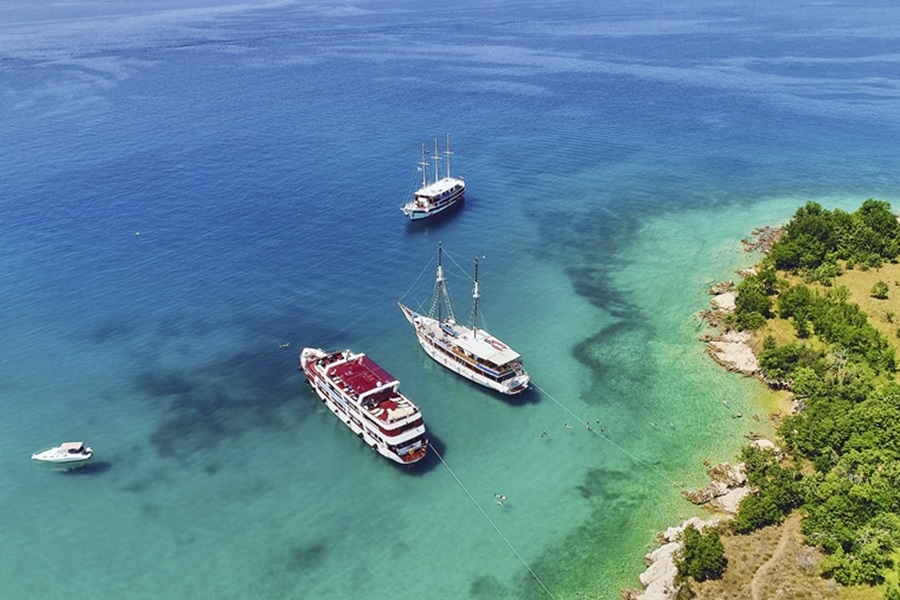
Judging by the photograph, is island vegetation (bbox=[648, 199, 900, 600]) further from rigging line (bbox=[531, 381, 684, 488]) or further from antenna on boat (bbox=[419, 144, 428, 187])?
antenna on boat (bbox=[419, 144, 428, 187])

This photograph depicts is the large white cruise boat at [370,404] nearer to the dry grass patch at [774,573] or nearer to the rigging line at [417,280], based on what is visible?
the rigging line at [417,280]

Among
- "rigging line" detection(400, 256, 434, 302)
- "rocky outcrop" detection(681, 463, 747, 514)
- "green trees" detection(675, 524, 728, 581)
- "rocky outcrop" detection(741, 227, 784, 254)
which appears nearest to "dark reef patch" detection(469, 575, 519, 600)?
"green trees" detection(675, 524, 728, 581)

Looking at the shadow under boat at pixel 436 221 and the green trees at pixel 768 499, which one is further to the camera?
the shadow under boat at pixel 436 221

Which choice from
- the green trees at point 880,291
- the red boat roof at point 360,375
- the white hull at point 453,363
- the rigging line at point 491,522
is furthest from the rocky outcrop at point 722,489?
the green trees at point 880,291

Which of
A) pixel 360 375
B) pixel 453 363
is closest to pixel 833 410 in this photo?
pixel 453 363

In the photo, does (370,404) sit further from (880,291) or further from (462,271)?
(880,291)
